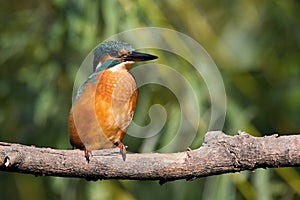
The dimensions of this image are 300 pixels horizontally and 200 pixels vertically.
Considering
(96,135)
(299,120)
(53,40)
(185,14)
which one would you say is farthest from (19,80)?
(96,135)

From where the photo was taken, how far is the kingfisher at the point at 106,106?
5.66 ft

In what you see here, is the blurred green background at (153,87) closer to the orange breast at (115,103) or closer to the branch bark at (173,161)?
the orange breast at (115,103)

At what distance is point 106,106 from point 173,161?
0.71 ft

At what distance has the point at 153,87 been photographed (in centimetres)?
262

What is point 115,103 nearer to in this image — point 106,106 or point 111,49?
point 106,106

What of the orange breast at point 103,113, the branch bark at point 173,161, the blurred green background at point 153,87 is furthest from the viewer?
the blurred green background at point 153,87

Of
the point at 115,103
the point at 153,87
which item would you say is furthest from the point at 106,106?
the point at 153,87

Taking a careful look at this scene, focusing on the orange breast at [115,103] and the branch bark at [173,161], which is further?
the orange breast at [115,103]

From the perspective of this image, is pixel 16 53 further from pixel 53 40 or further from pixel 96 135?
pixel 96 135

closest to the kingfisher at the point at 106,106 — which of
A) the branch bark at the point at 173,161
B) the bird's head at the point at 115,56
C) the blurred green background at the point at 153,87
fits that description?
the bird's head at the point at 115,56

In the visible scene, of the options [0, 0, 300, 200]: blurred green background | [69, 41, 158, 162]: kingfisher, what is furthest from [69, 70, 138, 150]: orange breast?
[0, 0, 300, 200]: blurred green background

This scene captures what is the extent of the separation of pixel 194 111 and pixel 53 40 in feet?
1.58

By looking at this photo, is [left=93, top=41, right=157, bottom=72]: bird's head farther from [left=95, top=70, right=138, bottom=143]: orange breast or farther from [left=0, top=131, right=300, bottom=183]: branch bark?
[left=0, top=131, right=300, bottom=183]: branch bark

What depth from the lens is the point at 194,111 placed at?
2.53 metres
